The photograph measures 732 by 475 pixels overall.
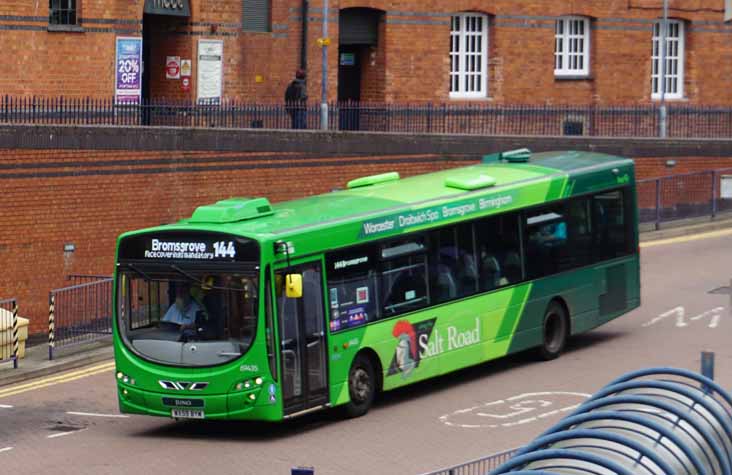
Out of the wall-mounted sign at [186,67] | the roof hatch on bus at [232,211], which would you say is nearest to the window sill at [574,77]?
the wall-mounted sign at [186,67]

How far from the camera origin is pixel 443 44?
38312mm

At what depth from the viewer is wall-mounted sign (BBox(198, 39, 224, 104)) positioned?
33.3m

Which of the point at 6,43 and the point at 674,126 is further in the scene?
the point at 674,126

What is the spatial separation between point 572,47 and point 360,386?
2368 cm

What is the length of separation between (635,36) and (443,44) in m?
6.48

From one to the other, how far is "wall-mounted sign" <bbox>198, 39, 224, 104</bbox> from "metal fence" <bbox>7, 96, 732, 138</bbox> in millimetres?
422

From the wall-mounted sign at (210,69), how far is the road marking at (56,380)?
11399 millimetres

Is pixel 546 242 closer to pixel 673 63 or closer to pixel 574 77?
pixel 574 77

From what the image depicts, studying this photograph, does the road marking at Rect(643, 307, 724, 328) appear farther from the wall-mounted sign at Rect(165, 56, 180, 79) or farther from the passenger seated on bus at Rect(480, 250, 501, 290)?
the wall-mounted sign at Rect(165, 56, 180, 79)

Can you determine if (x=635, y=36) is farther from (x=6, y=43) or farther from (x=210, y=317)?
(x=210, y=317)

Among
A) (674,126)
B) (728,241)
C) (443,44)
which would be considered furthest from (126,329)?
(674,126)

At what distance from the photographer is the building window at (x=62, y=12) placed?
30031 millimetres

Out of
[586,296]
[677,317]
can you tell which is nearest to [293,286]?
[586,296]

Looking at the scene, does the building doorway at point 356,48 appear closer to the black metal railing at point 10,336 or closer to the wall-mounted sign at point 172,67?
the wall-mounted sign at point 172,67
